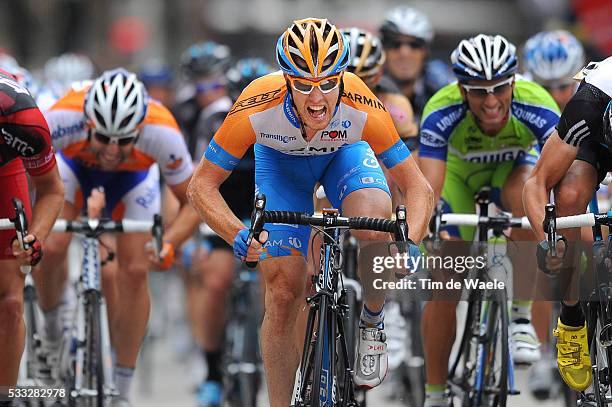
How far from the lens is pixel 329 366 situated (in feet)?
24.2

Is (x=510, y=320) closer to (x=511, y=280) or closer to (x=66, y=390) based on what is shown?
(x=511, y=280)

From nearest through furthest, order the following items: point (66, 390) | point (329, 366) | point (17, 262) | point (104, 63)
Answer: point (329, 366)
point (17, 262)
point (66, 390)
point (104, 63)

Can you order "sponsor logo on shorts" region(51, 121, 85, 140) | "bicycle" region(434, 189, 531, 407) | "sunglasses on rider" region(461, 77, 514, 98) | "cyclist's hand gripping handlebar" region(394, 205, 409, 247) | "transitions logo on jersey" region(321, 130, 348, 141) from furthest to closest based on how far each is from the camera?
"sponsor logo on shorts" region(51, 121, 85, 140)
"sunglasses on rider" region(461, 77, 514, 98)
"bicycle" region(434, 189, 531, 407)
"transitions logo on jersey" region(321, 130, 348, 141)
"cyclist's hand gripping handlebar" region(394, 205, 409, 247)

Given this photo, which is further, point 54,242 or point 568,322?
point 54,242

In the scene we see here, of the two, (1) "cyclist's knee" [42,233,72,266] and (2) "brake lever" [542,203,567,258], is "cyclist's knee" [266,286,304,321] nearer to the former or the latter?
(2) "brake lever" [542,203,567,258]

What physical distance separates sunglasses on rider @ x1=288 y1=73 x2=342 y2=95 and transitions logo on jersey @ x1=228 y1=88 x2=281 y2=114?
325 mm

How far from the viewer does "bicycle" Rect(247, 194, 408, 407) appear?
722 cm

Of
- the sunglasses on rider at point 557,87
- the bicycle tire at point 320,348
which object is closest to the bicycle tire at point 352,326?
the bicycle tire at point 320,348

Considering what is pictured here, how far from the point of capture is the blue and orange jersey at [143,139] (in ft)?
31.6

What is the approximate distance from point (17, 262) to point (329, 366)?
2009 mm

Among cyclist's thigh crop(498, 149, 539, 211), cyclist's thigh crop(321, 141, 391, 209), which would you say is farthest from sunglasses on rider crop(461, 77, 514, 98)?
cyclist's thigh crop(321, 141, 391, 209)

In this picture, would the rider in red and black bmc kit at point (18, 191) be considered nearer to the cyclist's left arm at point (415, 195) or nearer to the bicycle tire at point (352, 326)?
the cyclist's left arm at point (415, 195)

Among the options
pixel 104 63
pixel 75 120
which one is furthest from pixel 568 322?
pixel 104 63

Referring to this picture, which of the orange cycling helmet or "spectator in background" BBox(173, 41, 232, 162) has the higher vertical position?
"spectator in background" BBox(173, 41, 232, 162)
